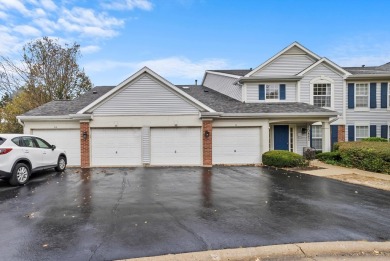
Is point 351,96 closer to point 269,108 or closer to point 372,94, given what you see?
point 372,94

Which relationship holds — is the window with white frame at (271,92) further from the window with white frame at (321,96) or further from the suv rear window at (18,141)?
the suv rear window at (18,141)

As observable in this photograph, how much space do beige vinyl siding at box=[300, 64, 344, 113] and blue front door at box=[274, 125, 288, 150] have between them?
258 centimetres

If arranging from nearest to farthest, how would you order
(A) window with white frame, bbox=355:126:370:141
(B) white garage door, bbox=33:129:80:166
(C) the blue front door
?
(B) white garage door, bbox=33:129:80:166 → (C) the blue front door → (A) window with white frame, bbox=355:126:370:141

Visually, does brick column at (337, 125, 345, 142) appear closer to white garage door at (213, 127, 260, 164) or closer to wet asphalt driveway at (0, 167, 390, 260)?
white garage door at (213, 127, 260, 164)

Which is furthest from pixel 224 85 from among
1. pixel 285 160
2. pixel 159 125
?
pixel 285 160

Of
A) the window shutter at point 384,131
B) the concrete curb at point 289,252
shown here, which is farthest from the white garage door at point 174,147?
the window shutter at point 384,131

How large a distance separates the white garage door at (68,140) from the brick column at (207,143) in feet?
23.0

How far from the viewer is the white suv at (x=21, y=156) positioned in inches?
364

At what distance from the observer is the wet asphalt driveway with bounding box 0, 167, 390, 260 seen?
445 cm

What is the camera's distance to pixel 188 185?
9.66 meters

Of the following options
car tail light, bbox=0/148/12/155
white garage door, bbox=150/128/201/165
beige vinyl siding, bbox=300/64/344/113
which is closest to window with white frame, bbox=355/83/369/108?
beige vinyl siding, bbox=300/64/344/113

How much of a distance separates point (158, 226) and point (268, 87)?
50.4 ft

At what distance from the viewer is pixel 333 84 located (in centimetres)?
1930

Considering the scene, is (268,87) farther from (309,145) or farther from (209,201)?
(209,201)
